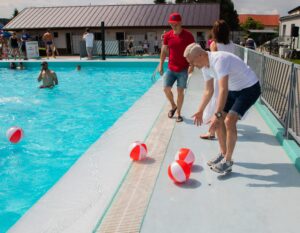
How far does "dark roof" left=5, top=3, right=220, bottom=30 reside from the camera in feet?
92.2

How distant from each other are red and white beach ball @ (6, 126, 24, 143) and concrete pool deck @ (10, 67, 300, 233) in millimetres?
2112

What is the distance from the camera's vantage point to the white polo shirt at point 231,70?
3252mm

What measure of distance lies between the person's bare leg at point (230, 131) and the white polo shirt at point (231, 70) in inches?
12.9

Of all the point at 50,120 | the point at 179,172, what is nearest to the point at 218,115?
the point at 179,172

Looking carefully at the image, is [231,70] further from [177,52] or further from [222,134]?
[177,52]

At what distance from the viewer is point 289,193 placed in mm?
3350

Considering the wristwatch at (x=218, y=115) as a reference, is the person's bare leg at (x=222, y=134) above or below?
below

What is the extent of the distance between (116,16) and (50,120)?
2275cm

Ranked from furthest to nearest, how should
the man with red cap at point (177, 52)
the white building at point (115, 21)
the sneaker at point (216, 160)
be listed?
the white building at point (115, 21) → the man with red cap at point (177, 52) → the sneaker at point (216, 160)

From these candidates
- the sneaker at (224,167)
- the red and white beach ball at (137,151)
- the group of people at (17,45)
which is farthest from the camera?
the group of people at (17,45)

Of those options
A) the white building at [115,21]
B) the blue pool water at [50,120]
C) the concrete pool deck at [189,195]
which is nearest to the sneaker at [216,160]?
the concrete pool deck at [189,195]

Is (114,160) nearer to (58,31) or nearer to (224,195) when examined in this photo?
(224,195)

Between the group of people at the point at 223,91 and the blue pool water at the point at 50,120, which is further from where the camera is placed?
the blue pool water at the point at 50,120

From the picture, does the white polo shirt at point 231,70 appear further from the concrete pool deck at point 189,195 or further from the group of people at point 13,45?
the group of people at point 13,45
